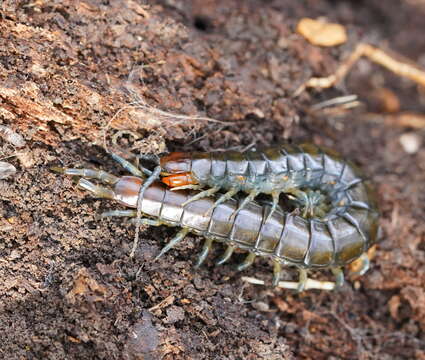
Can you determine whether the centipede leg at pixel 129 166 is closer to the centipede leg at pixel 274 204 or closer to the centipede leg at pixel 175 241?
the centipede leg at pixel 175 241

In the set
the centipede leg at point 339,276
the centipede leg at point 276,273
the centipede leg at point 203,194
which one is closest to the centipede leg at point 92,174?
the centipede leg at point 203,194

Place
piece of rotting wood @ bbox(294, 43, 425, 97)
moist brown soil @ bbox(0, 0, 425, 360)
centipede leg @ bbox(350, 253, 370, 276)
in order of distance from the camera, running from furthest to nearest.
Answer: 1. piece of rotting wood @ bbox(294, 43, 425, 97)
2. centipede leg @ bbox(350, 253, 370, 276)
3. moist brown soil @ bbox(0, 0, 425, 360)

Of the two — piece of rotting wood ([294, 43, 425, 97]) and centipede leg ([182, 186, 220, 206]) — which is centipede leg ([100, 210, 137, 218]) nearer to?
centipede leg ([182, 186, 220, 206])

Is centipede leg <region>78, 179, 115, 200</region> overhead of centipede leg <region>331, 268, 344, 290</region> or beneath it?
overhead

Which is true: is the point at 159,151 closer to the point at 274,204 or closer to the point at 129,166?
the point at 129,166

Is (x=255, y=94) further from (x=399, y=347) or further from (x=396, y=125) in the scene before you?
(x=399, y=347)

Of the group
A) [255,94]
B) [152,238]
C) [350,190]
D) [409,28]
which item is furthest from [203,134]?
[409,28]

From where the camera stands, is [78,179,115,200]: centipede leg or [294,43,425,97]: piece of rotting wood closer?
[78,179,115,200]: centipede leg

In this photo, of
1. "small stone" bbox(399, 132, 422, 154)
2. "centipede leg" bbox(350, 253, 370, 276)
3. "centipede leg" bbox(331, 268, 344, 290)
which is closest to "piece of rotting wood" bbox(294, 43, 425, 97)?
"small stone" bbox(399, 132, 422, 154)
